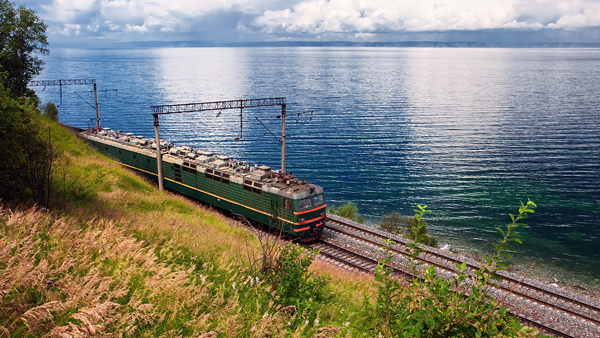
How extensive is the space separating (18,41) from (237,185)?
90.4 ft

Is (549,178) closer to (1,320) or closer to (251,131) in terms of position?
(251,131)

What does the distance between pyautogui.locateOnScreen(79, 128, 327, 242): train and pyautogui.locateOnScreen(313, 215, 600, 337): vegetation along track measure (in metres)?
2.37

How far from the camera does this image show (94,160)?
31.1m

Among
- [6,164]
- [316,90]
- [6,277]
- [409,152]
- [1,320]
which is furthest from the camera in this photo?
[316,90]

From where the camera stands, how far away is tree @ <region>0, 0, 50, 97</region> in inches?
1390

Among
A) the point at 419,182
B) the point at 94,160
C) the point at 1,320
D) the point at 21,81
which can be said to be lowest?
the point at 419,182

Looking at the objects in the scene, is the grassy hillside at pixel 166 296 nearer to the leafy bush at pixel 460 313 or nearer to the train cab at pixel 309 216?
the leafy bush at pixel 460 313

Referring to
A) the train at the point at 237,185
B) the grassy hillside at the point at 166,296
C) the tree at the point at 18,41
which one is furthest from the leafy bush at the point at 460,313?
the tree at the point at 18,41

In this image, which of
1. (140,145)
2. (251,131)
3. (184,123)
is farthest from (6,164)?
(184,123)

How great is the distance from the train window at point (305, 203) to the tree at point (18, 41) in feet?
97.0

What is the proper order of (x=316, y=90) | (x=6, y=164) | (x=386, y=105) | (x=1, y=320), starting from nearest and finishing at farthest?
(x=1, y=320) < (x=6, y=164) < (x=386, y=105) < (x=316, y=90)

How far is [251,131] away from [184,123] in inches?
638

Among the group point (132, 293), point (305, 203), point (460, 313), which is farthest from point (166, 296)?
point (305, 203)

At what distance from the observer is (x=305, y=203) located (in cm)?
2566
